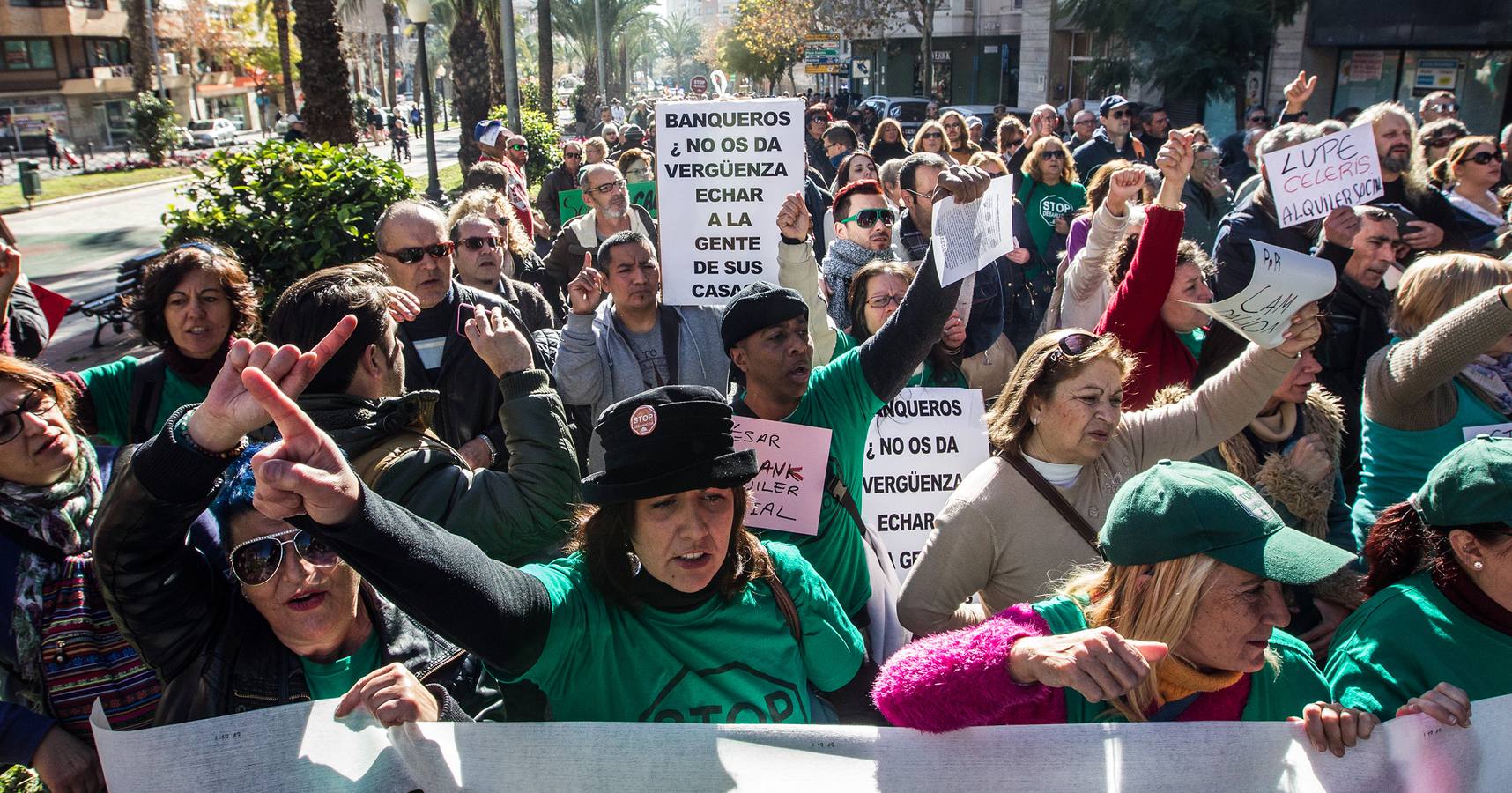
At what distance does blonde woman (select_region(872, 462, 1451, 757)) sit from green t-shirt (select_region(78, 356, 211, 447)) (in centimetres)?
293

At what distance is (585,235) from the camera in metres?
6.91


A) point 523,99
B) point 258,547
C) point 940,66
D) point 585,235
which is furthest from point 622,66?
point 258,547

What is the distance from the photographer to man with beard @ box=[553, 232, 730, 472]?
4.30 meters

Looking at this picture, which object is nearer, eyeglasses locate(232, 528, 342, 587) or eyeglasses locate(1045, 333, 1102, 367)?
eyeglasses locate(232, 528, 342, 587)

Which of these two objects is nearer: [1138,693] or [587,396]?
[1138,693]

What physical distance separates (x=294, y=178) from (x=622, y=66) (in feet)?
247

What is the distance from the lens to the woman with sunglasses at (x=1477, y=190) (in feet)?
21.7

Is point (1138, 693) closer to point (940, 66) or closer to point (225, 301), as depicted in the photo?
point (225, 301)

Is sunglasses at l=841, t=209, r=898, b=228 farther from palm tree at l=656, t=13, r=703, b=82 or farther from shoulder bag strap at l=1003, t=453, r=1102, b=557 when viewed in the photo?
palm tree at l=656, t=13, r=703, b=82

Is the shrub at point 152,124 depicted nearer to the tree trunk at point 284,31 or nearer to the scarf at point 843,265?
the tree trunk at point 284,31

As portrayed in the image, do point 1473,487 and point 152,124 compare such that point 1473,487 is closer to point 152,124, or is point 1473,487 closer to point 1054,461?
point 1054,461

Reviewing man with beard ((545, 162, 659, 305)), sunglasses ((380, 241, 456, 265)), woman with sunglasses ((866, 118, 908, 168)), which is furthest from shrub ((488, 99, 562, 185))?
sunglasses ((380, 241, 456, 265))

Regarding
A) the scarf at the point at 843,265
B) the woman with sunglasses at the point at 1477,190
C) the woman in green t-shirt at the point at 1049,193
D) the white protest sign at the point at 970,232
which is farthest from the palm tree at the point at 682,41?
the white protest sign at the point at 970,232

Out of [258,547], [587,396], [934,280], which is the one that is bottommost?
[587,396]
